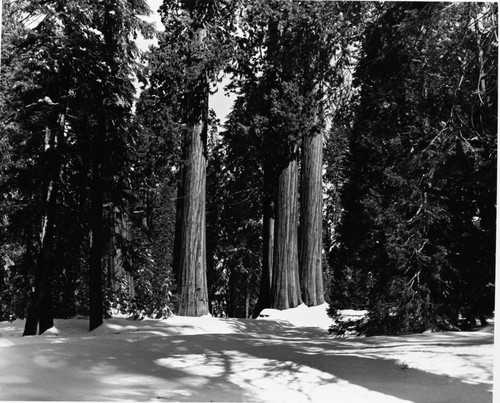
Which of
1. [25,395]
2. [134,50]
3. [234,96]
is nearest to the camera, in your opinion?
[25,395]

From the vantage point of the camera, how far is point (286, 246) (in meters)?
12.7

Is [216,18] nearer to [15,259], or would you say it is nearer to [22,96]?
[22,96]

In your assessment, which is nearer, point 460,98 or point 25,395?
point 25,395

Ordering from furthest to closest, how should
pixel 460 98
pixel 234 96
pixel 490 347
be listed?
1. pixel 234 96
2. pixel 490 347
3. pixel 460 98

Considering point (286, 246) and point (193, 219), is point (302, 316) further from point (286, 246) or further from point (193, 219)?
point (193, 219)

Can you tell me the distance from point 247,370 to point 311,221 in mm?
7538

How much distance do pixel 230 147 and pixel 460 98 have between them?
672 cm

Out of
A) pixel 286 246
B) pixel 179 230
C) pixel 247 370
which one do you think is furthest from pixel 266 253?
pixel 247 370

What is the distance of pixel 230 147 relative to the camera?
40.9 ft

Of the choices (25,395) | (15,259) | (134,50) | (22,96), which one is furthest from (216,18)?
(25,395)

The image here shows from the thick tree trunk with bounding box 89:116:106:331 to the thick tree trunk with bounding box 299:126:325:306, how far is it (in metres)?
4.46

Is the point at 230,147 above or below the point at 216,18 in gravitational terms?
below

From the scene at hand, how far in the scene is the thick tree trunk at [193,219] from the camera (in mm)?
10938

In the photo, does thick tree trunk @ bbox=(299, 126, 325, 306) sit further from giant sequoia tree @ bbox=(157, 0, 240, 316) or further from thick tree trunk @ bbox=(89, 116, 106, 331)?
thick tree trunk @ bbox=(89, 116, 106, 331)
